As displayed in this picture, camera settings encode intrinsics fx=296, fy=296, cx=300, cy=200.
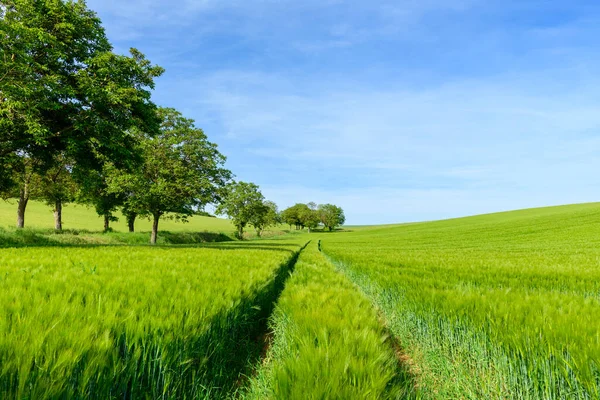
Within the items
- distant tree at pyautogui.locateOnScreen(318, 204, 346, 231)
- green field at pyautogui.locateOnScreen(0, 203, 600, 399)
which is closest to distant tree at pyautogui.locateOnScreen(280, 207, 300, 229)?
distant tree at pyautogui.locateOnScreen(318, 204, 346, 231)

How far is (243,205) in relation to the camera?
76.7 meters

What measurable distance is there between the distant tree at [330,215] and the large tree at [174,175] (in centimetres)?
10732

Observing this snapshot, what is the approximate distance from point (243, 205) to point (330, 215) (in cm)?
6647

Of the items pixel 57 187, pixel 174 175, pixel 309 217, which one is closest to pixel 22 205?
pixel 57 187

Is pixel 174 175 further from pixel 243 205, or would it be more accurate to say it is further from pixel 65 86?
pixel 243 205

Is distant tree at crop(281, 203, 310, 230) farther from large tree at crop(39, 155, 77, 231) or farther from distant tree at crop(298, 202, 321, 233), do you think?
large tree at crop(39, 155, 77, 231)

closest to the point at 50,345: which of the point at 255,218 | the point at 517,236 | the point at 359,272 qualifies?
the point at 359,272

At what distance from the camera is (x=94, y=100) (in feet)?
51.0

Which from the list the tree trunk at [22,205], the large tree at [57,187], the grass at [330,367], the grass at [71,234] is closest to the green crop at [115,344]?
the grass at [330,367]

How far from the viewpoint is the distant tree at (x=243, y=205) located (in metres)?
74.2

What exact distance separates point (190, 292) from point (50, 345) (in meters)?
1.95

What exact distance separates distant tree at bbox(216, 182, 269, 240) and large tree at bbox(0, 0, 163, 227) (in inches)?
2172

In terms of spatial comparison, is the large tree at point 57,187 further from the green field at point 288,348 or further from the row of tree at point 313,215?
the row of tree at point 313,215

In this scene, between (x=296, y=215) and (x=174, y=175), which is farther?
(x=296, y=215)
